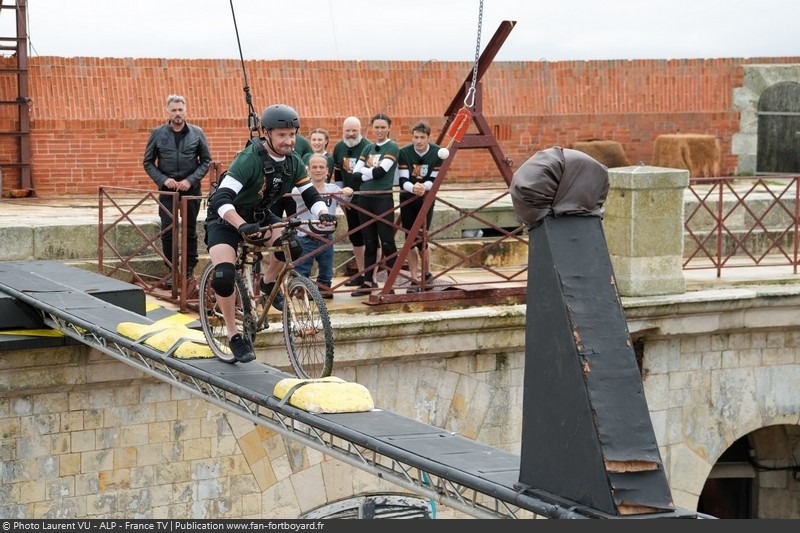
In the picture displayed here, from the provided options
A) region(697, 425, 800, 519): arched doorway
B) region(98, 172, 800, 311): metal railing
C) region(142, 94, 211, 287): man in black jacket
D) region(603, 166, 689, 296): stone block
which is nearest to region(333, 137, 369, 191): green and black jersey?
region(98, 172, 800, 311): metal railing

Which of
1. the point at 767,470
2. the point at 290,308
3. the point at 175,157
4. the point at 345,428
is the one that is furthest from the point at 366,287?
the point at 345,428

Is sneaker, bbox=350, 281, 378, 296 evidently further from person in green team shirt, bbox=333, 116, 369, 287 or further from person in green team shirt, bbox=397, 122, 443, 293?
person in green team shirt, bbox=397, 122, 443, 293

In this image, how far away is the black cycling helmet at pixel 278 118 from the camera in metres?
8.31

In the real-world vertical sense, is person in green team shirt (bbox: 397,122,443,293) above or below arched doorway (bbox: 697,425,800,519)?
above

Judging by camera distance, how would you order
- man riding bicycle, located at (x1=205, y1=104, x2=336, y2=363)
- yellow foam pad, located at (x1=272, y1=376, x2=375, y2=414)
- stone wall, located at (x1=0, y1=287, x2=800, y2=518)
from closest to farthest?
yellow foam pad, located at (x1=272, y1=376, x2=375, y2=414) < man riding bicycle, located at (x1=205, y1=104, x2=336, y2=363) < stone wall, located at (x1=0, y1=287, x2=800, y2=518)

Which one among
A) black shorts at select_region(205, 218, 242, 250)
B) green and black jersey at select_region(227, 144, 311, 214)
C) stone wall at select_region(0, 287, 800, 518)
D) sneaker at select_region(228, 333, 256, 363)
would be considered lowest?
stone wall at select_region(0, 287, 800, 518)

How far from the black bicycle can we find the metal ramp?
187mm

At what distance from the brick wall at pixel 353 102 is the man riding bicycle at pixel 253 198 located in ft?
27.8

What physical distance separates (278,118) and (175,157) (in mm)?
4761

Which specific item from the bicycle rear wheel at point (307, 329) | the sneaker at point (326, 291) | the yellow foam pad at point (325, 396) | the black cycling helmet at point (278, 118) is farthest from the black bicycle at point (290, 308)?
the sneaker at point (326, 291)

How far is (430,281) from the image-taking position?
12.9m

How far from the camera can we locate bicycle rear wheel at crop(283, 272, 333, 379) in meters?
8.48

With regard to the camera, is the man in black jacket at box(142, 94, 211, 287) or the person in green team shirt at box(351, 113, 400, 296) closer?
the person in green team shirt at box(351, 113, 400, 296)
